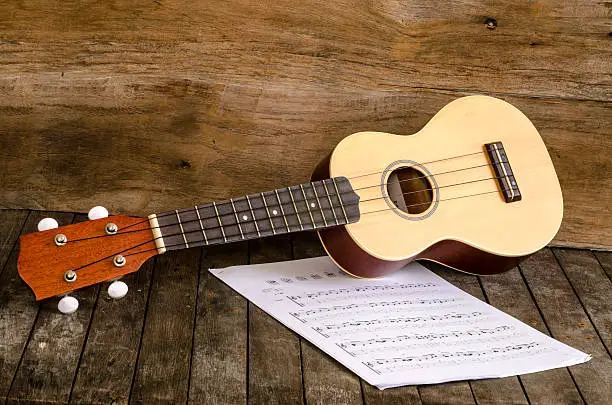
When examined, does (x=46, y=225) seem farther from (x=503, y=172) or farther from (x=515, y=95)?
(x=515, y=95)

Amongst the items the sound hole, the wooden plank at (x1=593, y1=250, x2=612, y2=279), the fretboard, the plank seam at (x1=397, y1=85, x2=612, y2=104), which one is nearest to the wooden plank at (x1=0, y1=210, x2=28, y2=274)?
the fretboard

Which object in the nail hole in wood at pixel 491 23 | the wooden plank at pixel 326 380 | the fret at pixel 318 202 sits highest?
the nail hole in wood at pixel 491 23

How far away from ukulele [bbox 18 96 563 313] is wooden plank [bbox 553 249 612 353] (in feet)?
0.58

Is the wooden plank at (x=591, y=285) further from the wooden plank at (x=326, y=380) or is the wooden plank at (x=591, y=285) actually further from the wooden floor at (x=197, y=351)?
the wooden plank at (x=326, y=380)

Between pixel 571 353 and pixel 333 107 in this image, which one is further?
pixel 333 107

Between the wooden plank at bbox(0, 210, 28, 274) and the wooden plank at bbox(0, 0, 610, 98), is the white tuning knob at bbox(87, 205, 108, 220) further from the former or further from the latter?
the wooden plank at bbox(0, 0, 610, 98)

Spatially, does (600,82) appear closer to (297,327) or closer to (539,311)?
(539,311)

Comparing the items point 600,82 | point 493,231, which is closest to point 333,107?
point 493,231

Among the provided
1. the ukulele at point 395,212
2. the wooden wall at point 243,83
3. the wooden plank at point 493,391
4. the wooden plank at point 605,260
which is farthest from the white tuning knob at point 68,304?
the wooden plank at point 605,260

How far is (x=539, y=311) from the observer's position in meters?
1.43

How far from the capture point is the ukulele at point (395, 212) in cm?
120

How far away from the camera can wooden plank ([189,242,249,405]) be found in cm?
110

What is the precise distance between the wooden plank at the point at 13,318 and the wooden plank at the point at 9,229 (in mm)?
11

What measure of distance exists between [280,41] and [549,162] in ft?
1.92
